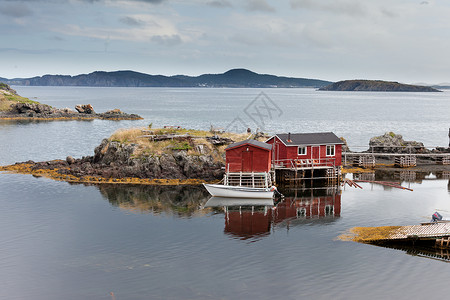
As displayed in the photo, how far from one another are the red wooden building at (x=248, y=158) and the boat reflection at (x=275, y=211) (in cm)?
395

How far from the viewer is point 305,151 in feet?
171

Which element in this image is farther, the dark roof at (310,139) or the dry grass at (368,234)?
the dark roof at (310,139)

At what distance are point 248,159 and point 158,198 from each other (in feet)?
33.7

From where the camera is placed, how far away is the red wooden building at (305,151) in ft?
169

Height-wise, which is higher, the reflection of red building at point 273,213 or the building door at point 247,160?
the building door at point 247,160

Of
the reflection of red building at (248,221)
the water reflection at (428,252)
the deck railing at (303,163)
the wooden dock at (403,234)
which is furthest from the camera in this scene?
the deck railing at (303,163)

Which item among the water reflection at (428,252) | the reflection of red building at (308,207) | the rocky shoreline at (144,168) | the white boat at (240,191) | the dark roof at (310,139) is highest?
the dark roof at (310,139)

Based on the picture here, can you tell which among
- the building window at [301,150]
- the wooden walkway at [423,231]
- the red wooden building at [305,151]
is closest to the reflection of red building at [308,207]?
the red wooden building at [305,151]

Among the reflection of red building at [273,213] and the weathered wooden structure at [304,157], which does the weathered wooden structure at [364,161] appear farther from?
the reflection of red building at [273,213]

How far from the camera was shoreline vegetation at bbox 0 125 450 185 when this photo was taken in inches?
2018

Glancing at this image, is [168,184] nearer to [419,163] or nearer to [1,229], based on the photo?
[1,229]

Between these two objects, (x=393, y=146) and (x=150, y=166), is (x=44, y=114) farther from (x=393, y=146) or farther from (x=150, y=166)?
(x=393, y=146)

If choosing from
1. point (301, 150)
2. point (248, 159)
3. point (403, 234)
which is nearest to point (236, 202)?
point (248, 159)

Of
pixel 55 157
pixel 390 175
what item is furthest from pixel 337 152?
pixel 55 157
